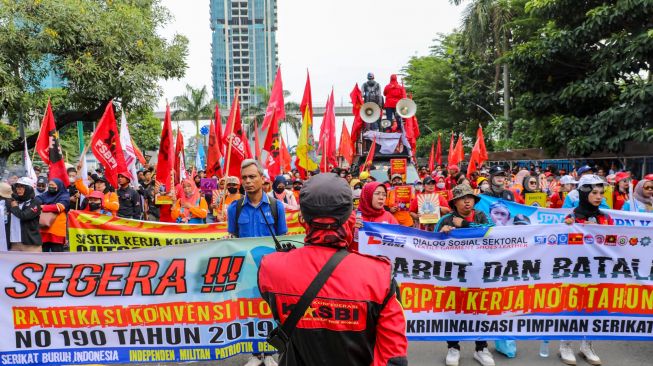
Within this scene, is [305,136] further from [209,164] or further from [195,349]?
[195,349]

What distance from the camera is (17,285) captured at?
14.3 feet

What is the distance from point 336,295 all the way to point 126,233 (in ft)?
17.3

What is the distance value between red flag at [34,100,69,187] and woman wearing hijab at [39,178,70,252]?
36 cm

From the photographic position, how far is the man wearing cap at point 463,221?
4.92 meters

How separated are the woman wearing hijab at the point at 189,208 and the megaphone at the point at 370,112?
12.0 metres

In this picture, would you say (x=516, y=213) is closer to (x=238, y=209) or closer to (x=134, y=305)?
(x=238, y=209)

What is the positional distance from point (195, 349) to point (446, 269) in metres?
2.15

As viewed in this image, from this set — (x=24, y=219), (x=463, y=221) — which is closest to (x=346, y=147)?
(x=24, y=219)

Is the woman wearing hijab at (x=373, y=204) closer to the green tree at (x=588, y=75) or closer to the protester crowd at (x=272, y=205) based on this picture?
the protester crowd at (x=272, y=205)

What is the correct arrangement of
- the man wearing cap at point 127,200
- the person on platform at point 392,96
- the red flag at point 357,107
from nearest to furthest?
1. the man wearing cap at point 127,200
2. the red flag at point 357,107
3. the person on platform at point 392,96

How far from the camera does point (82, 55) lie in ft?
50.1

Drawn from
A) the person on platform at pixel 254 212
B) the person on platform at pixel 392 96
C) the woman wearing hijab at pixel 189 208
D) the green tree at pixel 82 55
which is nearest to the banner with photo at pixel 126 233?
the woman wearing hijab at pixel 189 208

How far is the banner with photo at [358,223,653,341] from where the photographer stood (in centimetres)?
482

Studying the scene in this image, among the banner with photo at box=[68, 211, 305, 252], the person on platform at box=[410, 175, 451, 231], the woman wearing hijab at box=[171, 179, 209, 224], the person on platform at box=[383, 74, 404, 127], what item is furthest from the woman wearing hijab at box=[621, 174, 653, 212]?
the person on platform at box=[383, 74, 404, 127]
